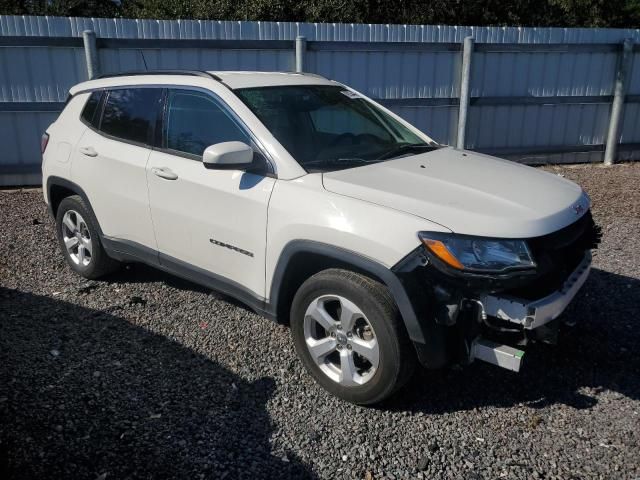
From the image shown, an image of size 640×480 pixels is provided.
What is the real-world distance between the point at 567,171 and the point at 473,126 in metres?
1.71

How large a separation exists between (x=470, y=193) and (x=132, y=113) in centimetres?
273

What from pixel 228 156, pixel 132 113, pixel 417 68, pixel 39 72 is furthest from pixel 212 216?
pixel 417 68

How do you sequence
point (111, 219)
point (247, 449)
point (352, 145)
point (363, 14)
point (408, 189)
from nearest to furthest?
1. point (247, 449)
2. point (408, 189)
3. point (352, 145)
4. point (111, 219)
5. point (363, 14)

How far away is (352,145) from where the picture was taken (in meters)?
4.21

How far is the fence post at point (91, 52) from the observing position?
8312mm

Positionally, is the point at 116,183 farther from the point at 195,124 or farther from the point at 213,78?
the point at 213,78

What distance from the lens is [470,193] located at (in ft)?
11.1

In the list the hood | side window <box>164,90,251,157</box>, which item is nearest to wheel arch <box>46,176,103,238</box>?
side window <box>164,90,251,157</box>

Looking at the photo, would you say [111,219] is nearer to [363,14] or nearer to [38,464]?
[38,464]

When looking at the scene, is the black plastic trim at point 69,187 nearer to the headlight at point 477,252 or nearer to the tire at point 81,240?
the tire at point 81,240

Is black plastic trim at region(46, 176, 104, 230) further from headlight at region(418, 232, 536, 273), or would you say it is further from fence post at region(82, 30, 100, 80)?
fence post at region(82, 30, 100, 80)

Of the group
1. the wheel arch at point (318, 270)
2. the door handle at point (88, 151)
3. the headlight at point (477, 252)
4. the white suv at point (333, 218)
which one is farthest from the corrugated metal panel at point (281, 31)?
the headlight at point (477, 252)

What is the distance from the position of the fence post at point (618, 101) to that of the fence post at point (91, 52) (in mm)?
8300

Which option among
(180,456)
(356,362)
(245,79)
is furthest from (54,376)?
(245,79)
